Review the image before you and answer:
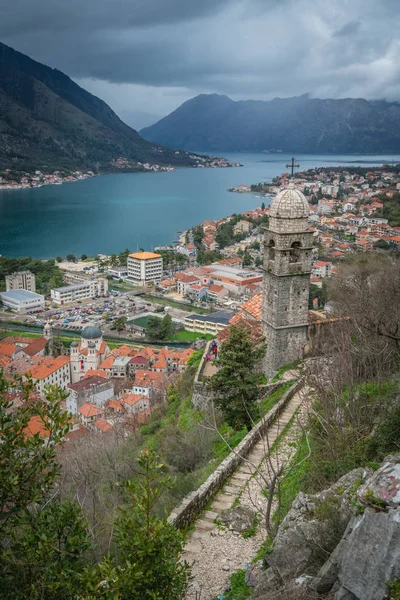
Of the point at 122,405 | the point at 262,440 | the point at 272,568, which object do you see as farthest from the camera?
the point at 122,405

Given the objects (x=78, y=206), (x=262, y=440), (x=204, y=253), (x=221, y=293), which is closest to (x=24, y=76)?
(x=78, y=206)

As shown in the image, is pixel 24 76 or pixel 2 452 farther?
pixel 24 76

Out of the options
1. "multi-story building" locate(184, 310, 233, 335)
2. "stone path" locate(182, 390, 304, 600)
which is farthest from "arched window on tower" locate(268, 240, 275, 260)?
"multi-story building" locate(184, 310, 233, 335)

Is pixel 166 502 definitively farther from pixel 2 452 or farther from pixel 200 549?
pixel 2 452

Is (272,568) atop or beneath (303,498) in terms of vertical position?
beneath

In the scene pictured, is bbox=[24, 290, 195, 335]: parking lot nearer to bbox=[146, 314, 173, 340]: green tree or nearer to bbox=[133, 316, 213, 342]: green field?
bbox=[133, 316, 213, 342]: green field

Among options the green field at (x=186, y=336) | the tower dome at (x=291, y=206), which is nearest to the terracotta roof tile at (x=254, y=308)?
the tower dome at (x=291, y=206)
